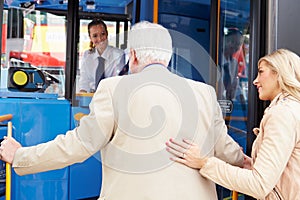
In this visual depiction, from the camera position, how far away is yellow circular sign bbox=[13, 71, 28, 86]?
2424 millimetres

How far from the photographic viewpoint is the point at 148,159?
A: 1.41m

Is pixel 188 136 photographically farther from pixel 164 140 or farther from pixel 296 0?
pixel 296 0

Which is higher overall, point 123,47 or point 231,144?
point 123,47

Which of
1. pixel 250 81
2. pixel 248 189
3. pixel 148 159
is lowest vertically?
pixel 248 189

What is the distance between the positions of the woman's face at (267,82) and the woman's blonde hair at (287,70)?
0.02 m

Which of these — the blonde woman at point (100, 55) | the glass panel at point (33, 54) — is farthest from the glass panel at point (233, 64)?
the glass panel at point (33, 54)

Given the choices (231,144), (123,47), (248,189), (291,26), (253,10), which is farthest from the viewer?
(123,47)

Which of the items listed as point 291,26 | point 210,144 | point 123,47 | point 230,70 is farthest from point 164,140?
point 123,47

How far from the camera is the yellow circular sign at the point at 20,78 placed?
7.95 feet

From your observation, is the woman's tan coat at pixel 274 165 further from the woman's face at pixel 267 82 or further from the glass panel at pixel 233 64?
the glass panel at pixel 233 64

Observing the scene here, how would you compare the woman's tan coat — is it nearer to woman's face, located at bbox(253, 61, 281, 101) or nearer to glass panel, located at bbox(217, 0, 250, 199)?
woman's face, located at bbox(253, 61, 281, 101)

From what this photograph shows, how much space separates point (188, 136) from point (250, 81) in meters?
0.88

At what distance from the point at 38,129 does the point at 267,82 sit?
1.37 metres

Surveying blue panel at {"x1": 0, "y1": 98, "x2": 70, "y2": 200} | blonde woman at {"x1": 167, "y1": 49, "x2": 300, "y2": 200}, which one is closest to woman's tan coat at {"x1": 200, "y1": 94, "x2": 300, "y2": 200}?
blonde woman at {"x1": 167, "y1": 49, "x2": 300, "y2": 200}
